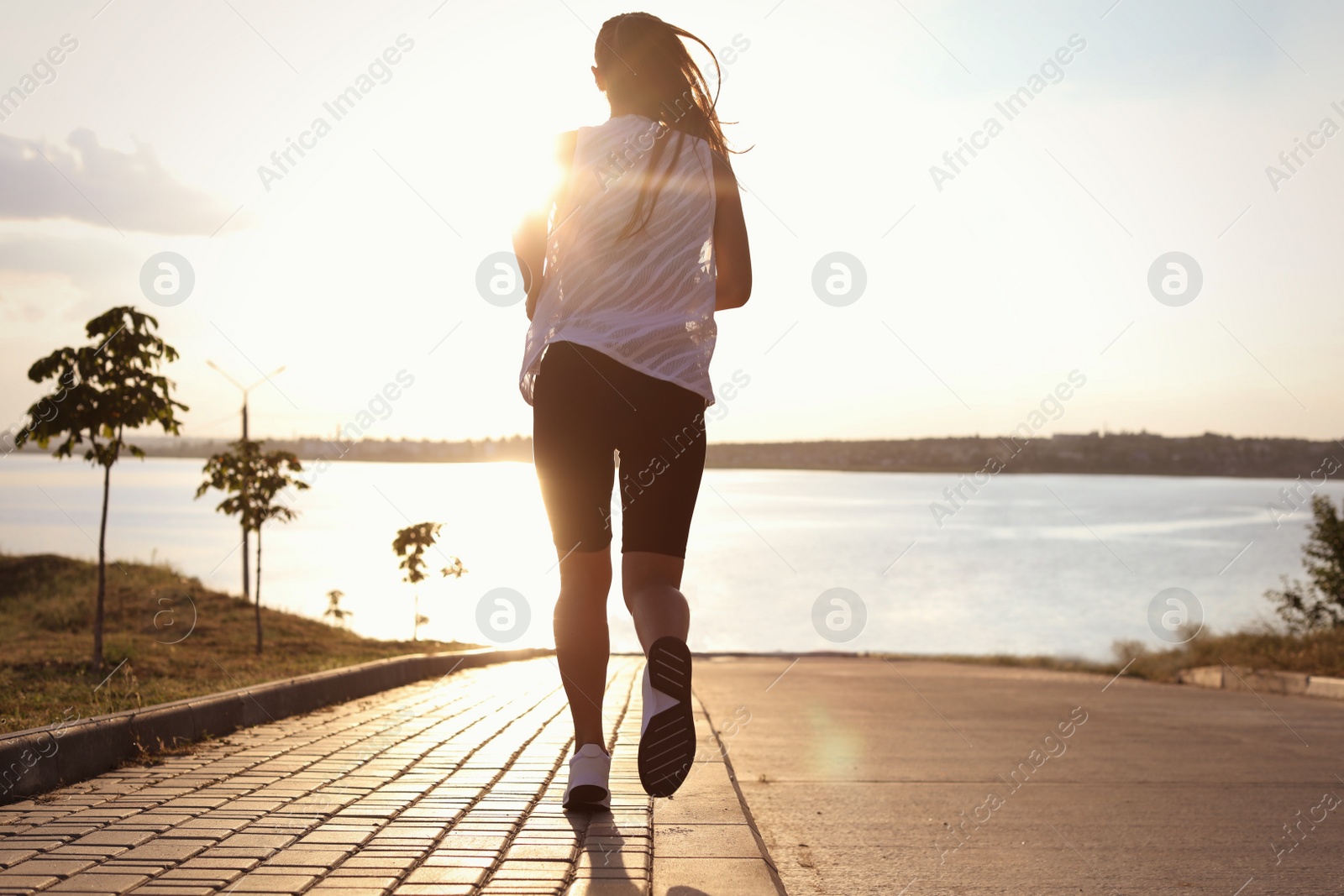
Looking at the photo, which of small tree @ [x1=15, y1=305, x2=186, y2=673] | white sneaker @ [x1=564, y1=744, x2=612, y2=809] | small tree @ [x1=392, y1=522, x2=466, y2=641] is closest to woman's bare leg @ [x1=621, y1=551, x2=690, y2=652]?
white sneaker @ [x1=564, y1=744, x2=612, y2=809]

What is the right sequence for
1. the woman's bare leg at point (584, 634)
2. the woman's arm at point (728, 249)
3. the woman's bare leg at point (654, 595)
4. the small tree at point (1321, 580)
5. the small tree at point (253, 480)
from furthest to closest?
the small tree at point (1321, 580) < the small tree at point (253, 480) < the woman's arm at point (728, 249) < the woman's bare leg at point (584, 634) < the woman's bare leg at point (654, 595)

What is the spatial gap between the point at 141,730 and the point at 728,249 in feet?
10.0

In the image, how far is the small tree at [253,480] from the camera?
14398 millimetres

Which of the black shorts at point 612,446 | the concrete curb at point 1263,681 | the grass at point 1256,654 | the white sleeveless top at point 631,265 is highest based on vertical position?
the white sleeveless top at point 631,265

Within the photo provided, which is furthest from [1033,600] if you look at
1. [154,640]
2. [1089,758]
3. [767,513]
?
[767,513]

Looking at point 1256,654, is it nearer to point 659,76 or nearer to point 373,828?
point 659,76

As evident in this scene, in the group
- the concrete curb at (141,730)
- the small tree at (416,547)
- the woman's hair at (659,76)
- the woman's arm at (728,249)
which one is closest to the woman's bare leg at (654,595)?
the woman's arm at (728,249)

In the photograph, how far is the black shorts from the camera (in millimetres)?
2875

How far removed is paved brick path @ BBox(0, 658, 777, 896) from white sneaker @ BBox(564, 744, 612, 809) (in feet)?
0.16

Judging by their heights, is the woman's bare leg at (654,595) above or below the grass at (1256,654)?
above

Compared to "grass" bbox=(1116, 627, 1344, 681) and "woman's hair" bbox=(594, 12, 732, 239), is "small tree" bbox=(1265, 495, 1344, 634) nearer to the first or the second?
"grass" bbox=(1116, 627, 1344, 681)

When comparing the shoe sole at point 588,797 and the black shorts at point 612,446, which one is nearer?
the black shorts at point 612,446

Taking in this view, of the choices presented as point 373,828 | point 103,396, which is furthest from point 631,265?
point 103,396

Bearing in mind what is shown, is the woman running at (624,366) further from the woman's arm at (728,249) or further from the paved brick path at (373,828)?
the paved brick path at (373,828)
